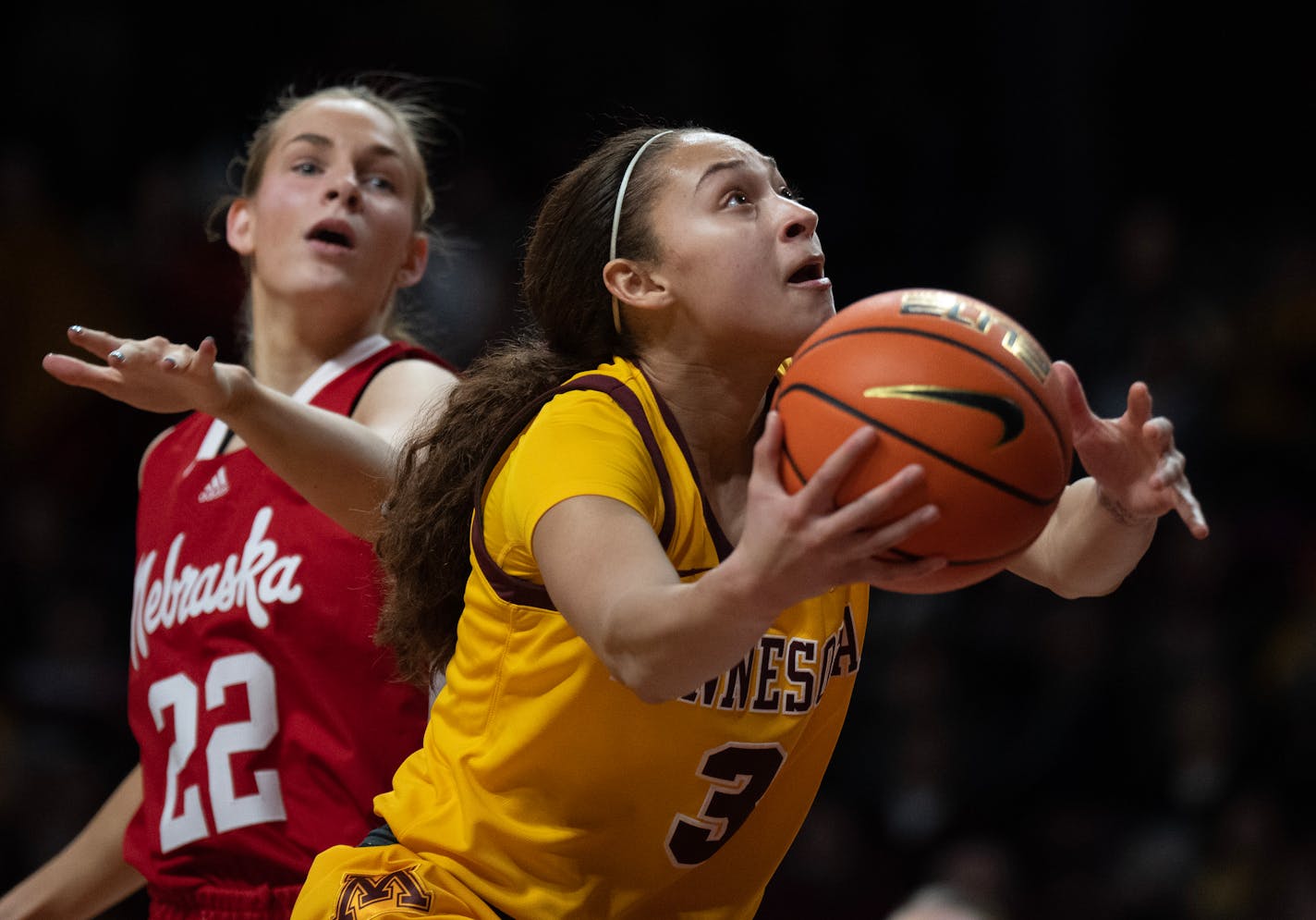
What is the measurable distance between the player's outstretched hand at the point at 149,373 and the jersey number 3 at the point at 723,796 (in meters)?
1.08

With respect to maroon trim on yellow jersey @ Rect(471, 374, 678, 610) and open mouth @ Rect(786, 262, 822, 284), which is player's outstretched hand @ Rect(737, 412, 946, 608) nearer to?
maroon trim on yellow jersey @ Rect(471, 374, 678, 610)

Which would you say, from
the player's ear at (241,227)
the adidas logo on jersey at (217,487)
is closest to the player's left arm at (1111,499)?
the adidas logo on jersey at (217,487)

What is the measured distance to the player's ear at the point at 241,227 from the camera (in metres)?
3.89

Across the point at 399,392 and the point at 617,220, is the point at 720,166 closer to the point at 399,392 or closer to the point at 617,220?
the point at 617,220

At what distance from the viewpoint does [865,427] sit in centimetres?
189

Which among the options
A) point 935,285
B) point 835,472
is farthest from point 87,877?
point 935,285

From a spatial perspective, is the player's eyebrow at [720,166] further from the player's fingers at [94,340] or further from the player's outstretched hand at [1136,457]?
the player's fingers at [94,340]

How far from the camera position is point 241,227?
12.9ft

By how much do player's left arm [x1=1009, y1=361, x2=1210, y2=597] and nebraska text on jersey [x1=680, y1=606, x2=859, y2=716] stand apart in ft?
1.28

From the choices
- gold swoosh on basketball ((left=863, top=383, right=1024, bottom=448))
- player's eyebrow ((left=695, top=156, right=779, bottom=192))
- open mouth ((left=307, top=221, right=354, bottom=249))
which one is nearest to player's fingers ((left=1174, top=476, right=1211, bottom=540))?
gold swoosh on basketball ((left=863, top=383, right=1024, bottom=448))

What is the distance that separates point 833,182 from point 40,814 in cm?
502

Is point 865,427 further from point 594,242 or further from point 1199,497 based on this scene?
point 1199,497

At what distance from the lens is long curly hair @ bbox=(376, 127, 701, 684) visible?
8.79 ft

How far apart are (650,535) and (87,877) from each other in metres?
2.11
